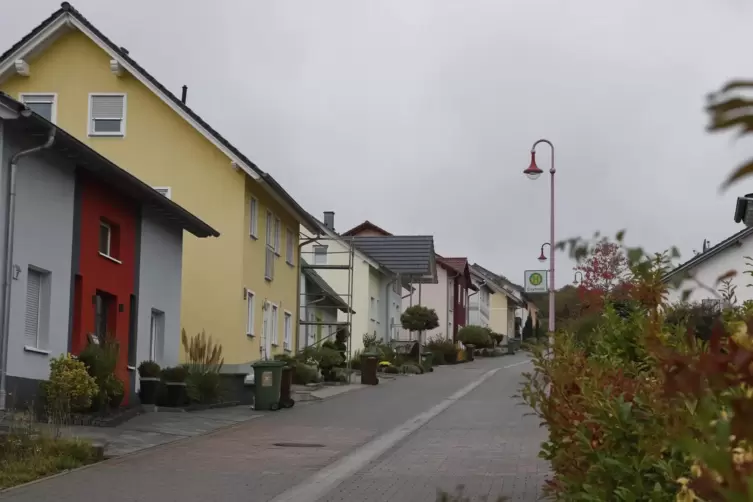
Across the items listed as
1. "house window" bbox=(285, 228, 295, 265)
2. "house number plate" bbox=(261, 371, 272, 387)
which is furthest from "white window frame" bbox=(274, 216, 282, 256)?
"house number plate" bbox=(261, 371, 272, 387)

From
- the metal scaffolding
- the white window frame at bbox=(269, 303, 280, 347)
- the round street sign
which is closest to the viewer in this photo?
the white window frame at bbox=(269, 303, 280, 347)

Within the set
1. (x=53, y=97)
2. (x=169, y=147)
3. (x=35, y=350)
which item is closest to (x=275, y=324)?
(x=169, y=147)

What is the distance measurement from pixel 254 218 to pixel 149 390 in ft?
34.7

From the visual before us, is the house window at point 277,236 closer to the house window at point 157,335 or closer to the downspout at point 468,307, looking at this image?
the house window at point 157,335

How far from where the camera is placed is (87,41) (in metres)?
30.1

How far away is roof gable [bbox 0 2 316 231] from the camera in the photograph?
2889 centimetres

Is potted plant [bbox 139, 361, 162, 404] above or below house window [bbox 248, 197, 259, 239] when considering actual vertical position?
below

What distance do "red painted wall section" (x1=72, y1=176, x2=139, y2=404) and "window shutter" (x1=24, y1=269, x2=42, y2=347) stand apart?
4.81 feet

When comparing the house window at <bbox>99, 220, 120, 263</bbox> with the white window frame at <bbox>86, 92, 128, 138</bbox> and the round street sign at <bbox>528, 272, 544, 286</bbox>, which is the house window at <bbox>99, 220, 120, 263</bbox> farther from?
the round street sign at <bbox>528, 272, 544, 286</bbox>

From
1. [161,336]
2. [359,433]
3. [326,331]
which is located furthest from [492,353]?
[359,433]

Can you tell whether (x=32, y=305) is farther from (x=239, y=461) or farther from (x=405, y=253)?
(x=405, y=253)

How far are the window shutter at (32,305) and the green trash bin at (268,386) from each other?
6474 millimetres

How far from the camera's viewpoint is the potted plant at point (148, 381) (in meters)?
22.8

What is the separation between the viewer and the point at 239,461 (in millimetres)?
15180
